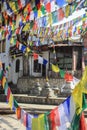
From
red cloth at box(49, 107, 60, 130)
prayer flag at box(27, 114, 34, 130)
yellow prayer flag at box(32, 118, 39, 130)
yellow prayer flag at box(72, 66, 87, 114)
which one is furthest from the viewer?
prayer flag at box(27, 114, 34, 130)

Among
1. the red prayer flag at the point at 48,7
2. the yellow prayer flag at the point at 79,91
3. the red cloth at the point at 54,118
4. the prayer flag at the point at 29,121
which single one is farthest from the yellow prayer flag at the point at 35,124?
the red prayer flag at the point at 48,7

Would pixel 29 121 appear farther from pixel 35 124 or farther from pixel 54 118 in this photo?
pixel 54 118

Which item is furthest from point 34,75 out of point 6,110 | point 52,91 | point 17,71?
point 6,110

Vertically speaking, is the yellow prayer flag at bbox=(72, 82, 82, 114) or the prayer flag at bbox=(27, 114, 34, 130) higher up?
the yellow prayer flag at bbox=(72, 82, 82, 114)

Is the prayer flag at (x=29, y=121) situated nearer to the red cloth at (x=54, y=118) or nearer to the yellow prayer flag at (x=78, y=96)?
the red cloth at (x=54, y=118)

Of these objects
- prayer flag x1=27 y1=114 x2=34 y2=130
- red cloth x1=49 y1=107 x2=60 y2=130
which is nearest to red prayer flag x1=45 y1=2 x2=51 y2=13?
prayer flag x1=27 y1=114 x2=34 y2=130

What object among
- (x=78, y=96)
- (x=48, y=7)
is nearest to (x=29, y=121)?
(x=78, y=96)

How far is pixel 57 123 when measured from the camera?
7312 millimetres

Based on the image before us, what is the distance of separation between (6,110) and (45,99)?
16.5 ft

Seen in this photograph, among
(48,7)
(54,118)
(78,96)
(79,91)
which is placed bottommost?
(54,118)

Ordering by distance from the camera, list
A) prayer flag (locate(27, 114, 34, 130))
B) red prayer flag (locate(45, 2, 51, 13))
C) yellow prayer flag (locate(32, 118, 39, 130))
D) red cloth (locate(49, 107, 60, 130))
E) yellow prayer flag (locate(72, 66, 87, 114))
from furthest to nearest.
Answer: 1. red prayer flag (locate(45, 2, 51, 13))
2. prayer flag (locate(27, 114, 34, 130))
3. yellow prayer flag (locate(32, 118, 39, 130))
4. red cloth (locate(49, 107, 60, 130))
5. yellow prayer flag (locate(72, 66, 87, 114))

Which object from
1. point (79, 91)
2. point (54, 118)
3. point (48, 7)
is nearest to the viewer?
point (79, 91)

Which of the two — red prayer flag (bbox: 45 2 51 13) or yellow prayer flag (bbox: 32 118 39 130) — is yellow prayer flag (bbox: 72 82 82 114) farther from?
red prayer flag (bbox: 45 2 51 13)

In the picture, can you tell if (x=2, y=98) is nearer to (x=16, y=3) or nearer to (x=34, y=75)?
(x=16, y=3)
